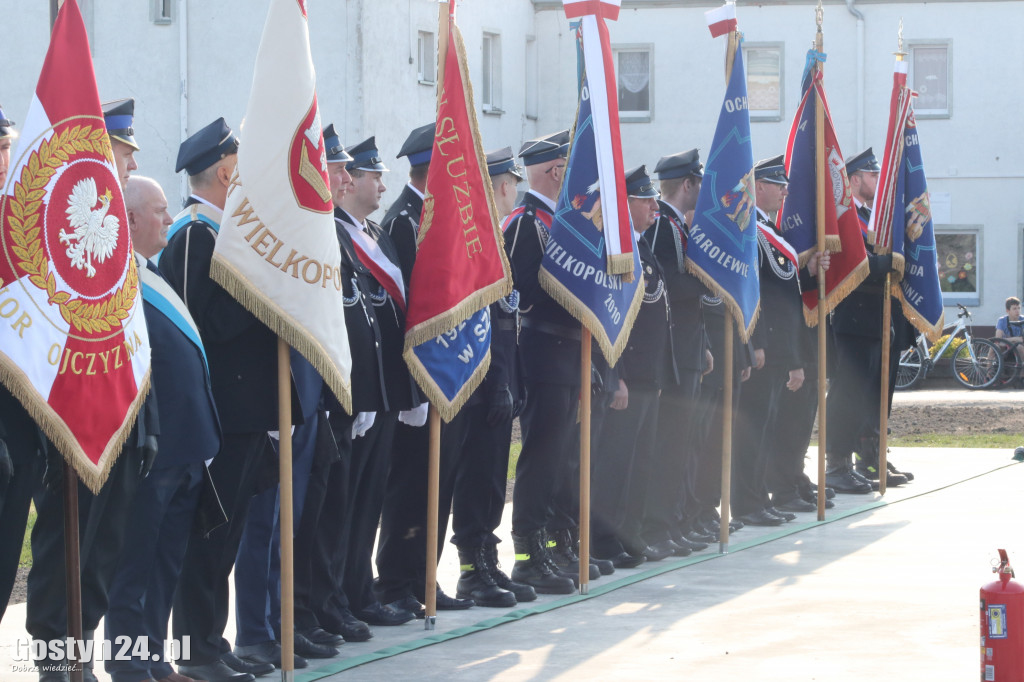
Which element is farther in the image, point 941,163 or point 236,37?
point 941,163

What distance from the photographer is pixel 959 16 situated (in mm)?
28219

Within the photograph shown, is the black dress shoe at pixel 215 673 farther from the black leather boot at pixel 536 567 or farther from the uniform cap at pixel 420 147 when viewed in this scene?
the uniform cap at pixel 420 147

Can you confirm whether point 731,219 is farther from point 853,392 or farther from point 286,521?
point 286,521

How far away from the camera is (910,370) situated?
2286cm

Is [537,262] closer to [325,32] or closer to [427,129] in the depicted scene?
[427,129]

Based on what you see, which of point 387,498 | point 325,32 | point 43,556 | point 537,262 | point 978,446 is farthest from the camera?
point 325,32

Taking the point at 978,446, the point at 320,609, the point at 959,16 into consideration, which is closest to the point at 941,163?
the point at 959,16

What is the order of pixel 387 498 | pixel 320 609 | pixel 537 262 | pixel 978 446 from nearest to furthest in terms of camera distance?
pixel 320 609 < pixel 387 498 < pixel 537 262 < pixel 978 446

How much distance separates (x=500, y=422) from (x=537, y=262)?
34.7 inches

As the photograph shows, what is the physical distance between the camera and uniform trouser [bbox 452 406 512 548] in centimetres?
698

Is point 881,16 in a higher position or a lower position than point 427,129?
higher

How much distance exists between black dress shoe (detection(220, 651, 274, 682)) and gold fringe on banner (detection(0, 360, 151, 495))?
1071 millimetres

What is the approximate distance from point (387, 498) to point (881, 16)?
23648 mm

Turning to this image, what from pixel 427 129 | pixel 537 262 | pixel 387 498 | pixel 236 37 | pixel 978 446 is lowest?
pixel 978 446
